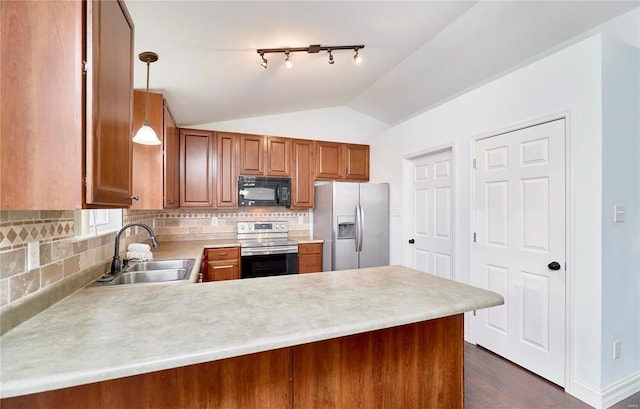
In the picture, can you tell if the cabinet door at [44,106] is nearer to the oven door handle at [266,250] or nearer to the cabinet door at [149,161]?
the cabinet door at [149,161]

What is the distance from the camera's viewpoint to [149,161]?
7.61 feet

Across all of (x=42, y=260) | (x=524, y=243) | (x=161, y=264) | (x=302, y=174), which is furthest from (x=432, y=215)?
(x=42, y=260)

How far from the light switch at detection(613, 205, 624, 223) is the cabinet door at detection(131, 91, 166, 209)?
3326 millimetres

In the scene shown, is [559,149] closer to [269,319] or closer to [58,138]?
[269,319]

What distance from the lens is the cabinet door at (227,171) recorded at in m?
3.52

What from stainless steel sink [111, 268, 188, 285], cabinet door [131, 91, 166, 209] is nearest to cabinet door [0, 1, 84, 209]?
stainless steel sink [111, 268, 188, 285]

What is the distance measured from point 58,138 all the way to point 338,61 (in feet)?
7.40

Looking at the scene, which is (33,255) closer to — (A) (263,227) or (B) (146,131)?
(B) (146,131)

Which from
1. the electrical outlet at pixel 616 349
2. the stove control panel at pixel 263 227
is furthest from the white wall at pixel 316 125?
the electrical outlet at pixel 616 349

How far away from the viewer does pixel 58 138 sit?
2.69 ft

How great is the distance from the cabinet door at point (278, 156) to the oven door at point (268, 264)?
1.12m

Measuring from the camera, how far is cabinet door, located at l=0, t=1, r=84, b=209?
0.80 meters

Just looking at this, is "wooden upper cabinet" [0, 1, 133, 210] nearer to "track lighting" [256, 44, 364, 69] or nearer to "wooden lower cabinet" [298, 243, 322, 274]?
"track lighting" [256, 44, 364, 69]

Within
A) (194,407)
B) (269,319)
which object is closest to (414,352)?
(269,319)
